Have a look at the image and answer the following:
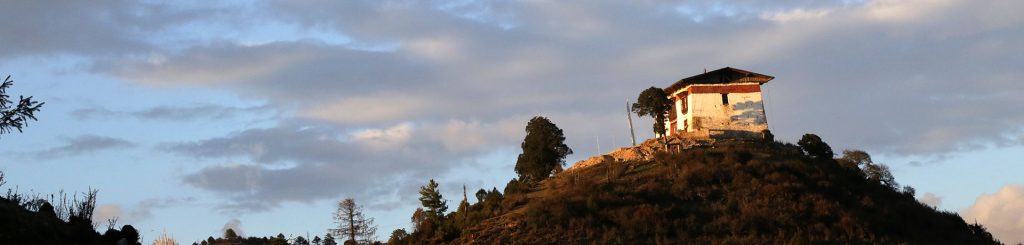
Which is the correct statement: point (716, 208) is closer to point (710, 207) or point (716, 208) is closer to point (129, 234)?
point (710, 207)

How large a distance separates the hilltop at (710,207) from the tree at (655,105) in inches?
213

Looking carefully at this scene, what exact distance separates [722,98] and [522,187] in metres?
19.1

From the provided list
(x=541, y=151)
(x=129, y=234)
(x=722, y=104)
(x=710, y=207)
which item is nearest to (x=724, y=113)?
(x=722, y=104)

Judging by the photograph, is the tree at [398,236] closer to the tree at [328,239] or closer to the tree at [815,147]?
the tree at [328,239]

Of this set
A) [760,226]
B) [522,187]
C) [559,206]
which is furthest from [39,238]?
[522,187]

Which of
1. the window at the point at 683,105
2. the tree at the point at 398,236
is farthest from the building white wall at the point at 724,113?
the tree at the point at 398,236

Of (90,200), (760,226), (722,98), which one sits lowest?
(760,226)

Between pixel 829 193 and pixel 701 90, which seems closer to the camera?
pixel 829 193

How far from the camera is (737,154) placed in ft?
226

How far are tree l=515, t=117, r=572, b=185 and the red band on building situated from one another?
11277 mm

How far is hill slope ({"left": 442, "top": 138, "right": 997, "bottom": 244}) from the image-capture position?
55344mm

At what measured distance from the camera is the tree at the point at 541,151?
254 ft

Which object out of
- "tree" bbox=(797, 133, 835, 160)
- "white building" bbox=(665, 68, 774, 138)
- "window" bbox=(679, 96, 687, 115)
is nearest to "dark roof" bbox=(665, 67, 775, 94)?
"white building" bbox=(665, 68, 774, 138)

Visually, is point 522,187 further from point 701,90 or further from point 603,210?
point 701,90
